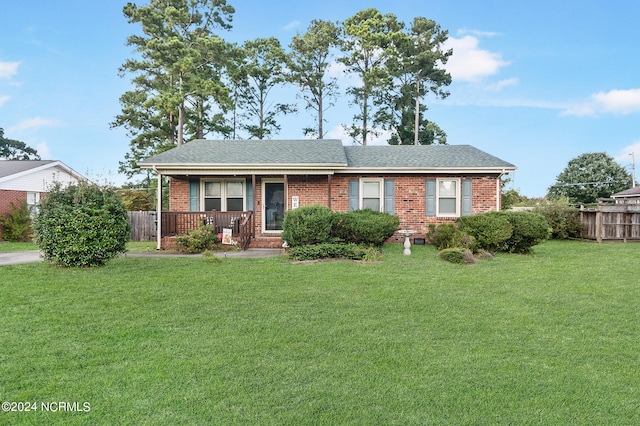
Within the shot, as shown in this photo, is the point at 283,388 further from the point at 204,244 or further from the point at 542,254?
the point at 542,254

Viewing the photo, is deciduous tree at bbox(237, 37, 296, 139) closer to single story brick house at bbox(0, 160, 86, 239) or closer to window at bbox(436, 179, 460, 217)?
single story brick house at bbox(0, 160, 86, 239)

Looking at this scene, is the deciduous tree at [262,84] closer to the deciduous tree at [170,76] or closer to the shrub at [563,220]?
the deciduous tree at [170,76]

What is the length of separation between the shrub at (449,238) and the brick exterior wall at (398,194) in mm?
1207

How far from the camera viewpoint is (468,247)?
10656 millimetres

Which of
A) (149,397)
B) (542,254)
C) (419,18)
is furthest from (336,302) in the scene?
(419,18)

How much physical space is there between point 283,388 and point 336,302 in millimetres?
2717

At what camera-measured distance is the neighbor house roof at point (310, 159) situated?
1288 cm

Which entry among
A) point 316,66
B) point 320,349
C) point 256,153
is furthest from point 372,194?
point 316,66

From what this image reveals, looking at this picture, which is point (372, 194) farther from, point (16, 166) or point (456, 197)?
point (16, 166)

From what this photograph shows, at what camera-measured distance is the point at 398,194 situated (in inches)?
549

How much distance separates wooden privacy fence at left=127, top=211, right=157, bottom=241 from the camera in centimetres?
1573

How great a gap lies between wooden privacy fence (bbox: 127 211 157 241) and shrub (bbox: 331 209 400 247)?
860 cm

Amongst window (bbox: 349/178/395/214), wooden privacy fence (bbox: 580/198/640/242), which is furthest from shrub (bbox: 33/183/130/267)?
wooden privacy fence (bbox: 580/198/640/242)

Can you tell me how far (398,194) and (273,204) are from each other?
4.68 meters
